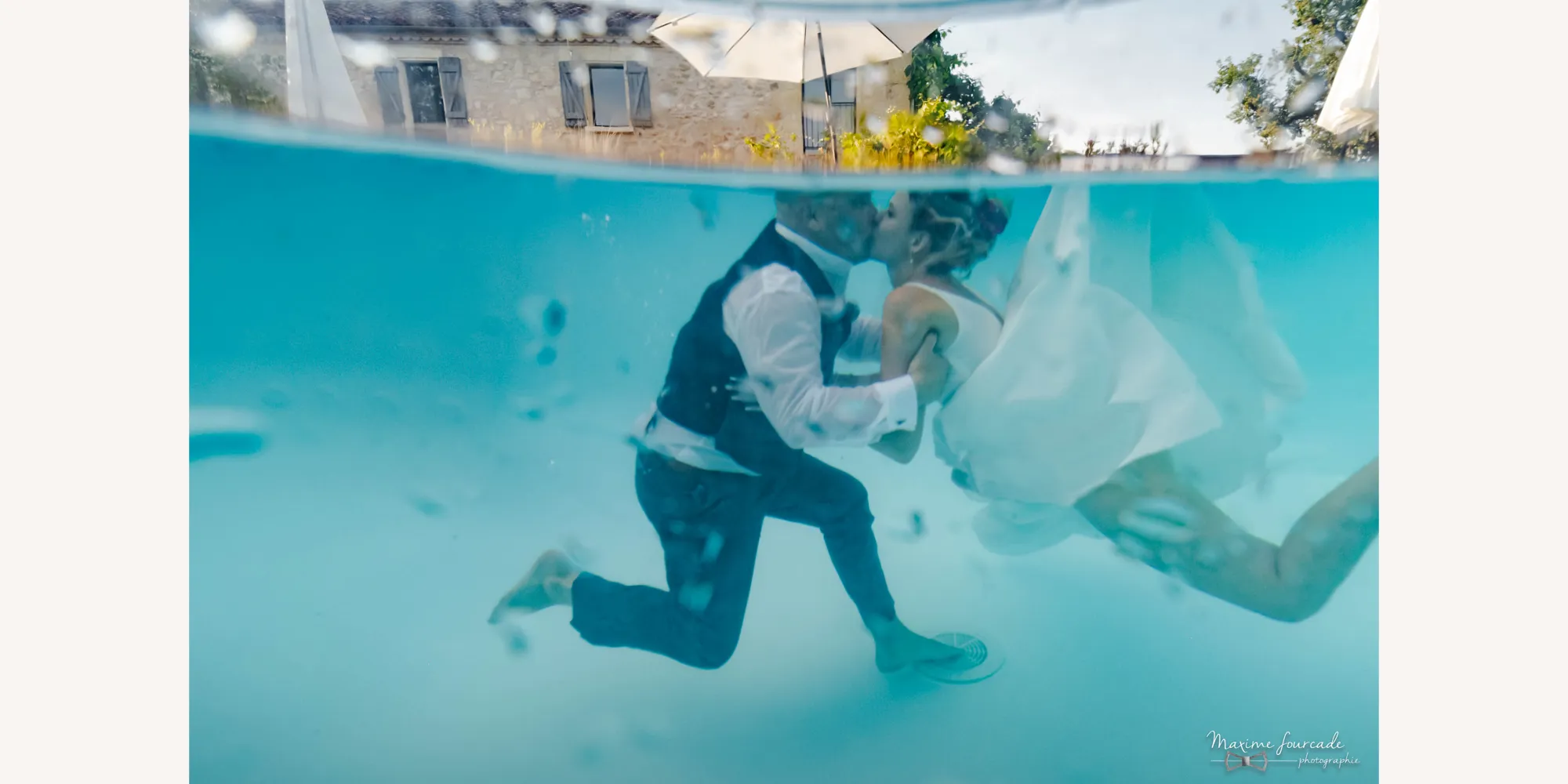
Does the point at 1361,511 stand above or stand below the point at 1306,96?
below

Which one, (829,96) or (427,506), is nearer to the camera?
(829,96)

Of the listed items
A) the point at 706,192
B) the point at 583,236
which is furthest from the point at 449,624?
the point at 706,192

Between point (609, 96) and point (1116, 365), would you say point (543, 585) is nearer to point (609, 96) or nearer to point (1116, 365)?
point (609, 96)

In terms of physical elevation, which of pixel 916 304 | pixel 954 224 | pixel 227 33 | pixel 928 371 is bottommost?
pixel 928 371

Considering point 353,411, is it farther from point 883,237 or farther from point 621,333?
point 883,237

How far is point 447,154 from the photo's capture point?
356cm

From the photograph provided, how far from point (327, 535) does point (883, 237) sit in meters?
2.39

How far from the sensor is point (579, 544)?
374 cm

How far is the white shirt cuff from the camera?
3410 mm

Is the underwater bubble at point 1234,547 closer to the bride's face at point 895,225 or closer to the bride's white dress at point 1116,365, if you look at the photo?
the bride's white dress at point 1116,365

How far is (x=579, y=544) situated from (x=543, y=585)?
7.9 inches

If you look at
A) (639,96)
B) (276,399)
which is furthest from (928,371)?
(276,399)

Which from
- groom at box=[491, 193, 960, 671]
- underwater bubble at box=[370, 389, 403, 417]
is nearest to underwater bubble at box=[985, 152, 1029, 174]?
groom at box=[491, 193, 960, 671]

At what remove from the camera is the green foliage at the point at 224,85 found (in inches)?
134
